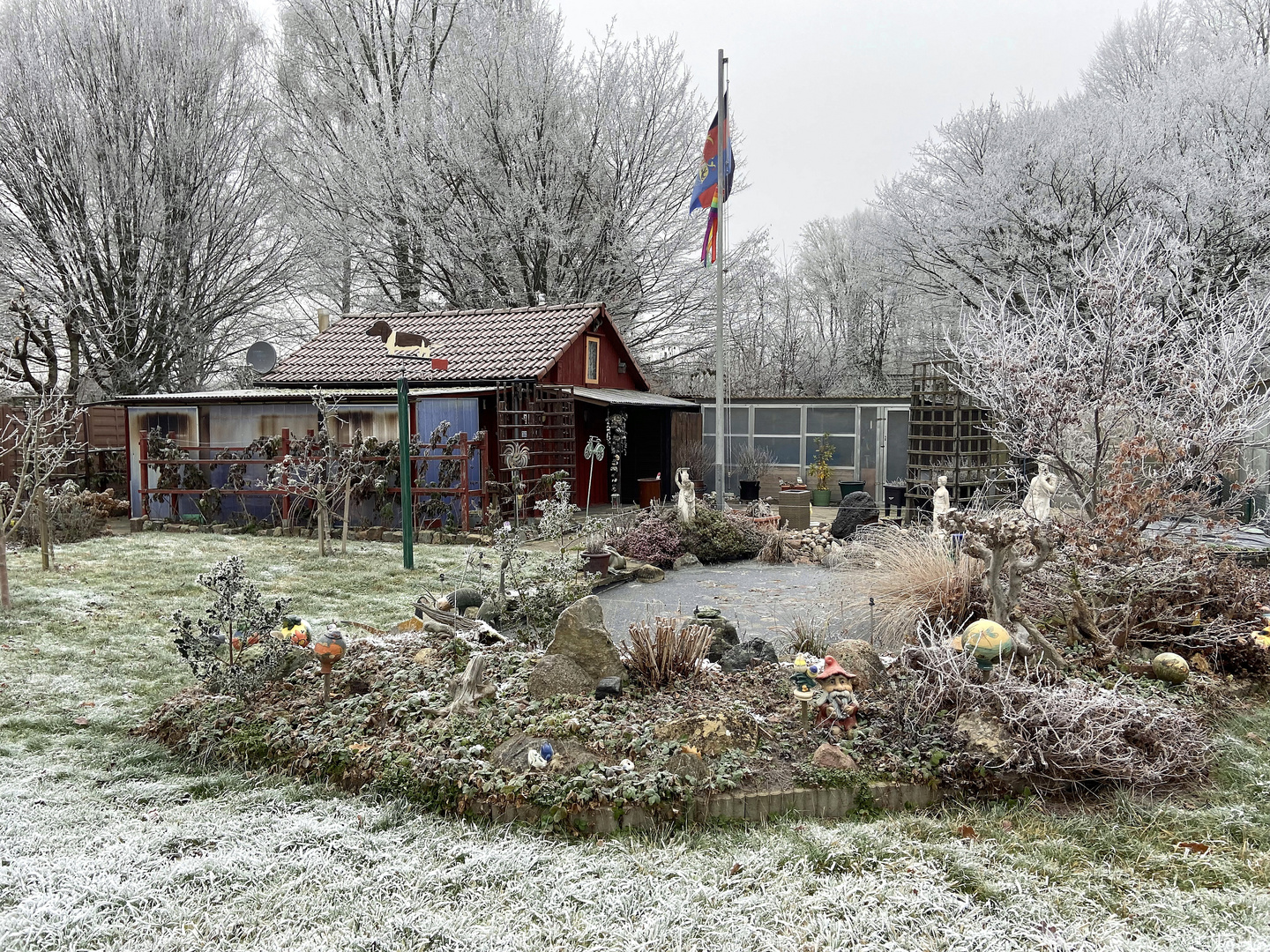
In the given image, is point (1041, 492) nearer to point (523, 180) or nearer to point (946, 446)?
point (946, 446)

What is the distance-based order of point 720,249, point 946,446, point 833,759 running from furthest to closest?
1. point 946,446
2. point 720,249
3. point 833,759

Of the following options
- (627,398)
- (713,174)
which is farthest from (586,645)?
(627,398)

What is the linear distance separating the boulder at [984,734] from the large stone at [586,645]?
1834 millimetres

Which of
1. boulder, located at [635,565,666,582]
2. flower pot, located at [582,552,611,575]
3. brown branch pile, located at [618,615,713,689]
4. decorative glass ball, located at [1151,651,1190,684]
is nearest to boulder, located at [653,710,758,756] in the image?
brown branch pile, located at [618,615,713,689]

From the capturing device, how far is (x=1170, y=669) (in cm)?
511

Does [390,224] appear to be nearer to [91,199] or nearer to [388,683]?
[91,199]

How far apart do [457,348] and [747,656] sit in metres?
10.6

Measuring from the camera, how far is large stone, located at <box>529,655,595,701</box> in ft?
15.7

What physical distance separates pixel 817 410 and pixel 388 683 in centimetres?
1399

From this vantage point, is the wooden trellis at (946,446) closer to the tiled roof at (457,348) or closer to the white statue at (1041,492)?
the white statue at (1041,492)

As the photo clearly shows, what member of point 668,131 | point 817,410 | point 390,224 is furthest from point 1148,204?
point 390,224

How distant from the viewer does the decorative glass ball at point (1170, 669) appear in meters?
5.11

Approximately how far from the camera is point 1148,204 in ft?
54.6

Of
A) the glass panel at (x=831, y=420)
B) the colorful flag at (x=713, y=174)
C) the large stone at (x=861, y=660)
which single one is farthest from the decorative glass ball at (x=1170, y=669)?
the glass panel at (x=831, y=420)
